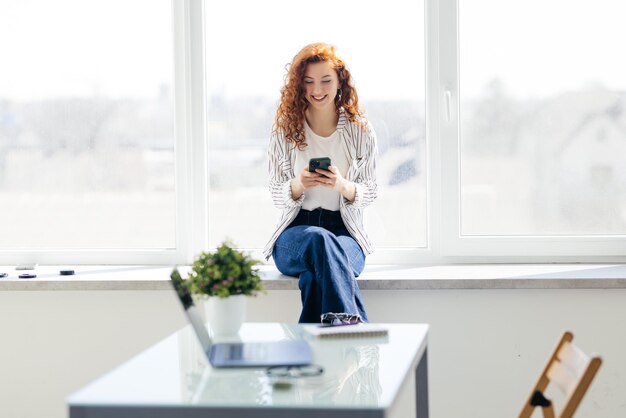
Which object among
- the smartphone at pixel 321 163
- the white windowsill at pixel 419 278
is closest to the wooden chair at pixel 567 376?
the white windowsill at pixel 419 278

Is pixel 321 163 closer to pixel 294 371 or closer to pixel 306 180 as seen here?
pixel 306 180

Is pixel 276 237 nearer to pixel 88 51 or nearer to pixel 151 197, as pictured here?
pixel 151 197

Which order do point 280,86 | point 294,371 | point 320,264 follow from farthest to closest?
1. point 280,86
2. point 320,264
3. point 294,371

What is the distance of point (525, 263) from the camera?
13.9ft

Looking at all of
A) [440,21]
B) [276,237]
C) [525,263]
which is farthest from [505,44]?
[276,237]

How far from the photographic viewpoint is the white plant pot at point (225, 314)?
2.61 m

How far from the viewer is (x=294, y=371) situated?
2.21 meters

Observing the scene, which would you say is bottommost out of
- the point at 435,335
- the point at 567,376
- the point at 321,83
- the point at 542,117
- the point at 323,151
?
the point at 435,335

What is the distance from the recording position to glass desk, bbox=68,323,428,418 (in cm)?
193

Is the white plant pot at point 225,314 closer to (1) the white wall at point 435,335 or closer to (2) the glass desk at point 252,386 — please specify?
(2) the glass desk at point 252,386

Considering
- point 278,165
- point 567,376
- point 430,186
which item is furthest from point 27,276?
point 567,376

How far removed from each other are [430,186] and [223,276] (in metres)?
1.85

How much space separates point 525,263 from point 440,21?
1.06 metres

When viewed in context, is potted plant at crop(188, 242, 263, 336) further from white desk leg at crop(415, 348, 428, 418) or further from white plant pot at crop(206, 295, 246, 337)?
white desk leg at crop(415, 348, 428, 418)
